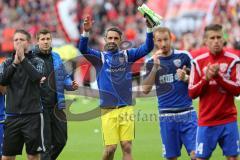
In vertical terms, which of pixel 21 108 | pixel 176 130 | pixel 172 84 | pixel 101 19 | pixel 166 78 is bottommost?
pixel 176 130

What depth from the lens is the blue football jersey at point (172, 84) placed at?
11.7 metres

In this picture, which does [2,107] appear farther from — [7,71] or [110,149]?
[110,149]

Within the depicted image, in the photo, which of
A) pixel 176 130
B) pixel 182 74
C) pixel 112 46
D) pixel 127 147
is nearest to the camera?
pixel 182 74

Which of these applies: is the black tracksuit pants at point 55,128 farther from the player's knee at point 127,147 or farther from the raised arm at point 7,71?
the raised arm at point 7,71

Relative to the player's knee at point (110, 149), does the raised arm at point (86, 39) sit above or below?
above

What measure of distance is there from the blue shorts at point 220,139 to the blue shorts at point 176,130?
1453 mm

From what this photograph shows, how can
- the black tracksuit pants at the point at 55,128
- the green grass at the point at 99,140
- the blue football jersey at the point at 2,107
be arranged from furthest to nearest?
the green grass at the point at 99,140 < the black tracksuit pants at the point at 55,128 < the blue football jersey at the point at 2,107

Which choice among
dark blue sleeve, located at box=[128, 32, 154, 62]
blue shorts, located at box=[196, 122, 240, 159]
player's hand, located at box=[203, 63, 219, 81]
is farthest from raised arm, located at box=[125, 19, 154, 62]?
player's hand, located at box=[203, 63, 219, 81]

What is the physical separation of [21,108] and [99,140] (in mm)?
6045

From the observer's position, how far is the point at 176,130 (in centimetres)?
1169

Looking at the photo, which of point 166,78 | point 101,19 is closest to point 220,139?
point 166,78

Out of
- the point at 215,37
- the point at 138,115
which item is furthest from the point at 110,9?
the point at 215,37

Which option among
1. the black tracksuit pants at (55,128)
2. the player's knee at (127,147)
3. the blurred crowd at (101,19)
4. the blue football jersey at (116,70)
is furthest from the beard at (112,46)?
the blurred crowd at (101,19)

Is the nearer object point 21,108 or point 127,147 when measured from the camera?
point 21,108
